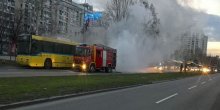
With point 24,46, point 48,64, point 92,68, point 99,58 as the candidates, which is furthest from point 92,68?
point 24,46

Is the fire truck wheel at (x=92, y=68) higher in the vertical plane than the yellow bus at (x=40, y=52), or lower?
lower

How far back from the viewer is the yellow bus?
151ft

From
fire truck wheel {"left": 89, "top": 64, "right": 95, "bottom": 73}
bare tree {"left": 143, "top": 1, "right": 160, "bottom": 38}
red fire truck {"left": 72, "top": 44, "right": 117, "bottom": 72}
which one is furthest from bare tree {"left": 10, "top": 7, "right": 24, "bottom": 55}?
bare tree {"left": 143, "top": 1, "right": 160, "bottom": 38}

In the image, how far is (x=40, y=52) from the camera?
153 feet

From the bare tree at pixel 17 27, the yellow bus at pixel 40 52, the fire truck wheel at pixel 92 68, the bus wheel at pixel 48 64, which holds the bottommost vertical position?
the fire truck wheel at pixel 92 68

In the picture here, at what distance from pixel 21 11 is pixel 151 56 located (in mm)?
21347

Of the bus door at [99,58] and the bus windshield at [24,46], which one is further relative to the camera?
the bus door at [99,58]

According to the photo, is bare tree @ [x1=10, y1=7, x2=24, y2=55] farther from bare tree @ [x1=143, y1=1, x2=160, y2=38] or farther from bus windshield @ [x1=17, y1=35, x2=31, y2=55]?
bare tree @ [x1=143, y1=1, x2=160, y2=38]

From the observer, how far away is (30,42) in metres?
46.1

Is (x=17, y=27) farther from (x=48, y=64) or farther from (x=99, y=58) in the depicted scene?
(x=48, y=64)

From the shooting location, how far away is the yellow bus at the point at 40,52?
45938 mm

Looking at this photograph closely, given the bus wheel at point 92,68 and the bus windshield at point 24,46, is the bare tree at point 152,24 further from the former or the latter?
the bus windshield at point 24,46

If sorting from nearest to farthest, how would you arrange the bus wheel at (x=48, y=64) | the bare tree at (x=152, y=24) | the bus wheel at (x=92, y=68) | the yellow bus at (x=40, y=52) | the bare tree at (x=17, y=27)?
the yellow bus at (x=40, y=52) → the bus wheel at (x=48, y=64) → the bus wheel at (x=92, y=68) → the bare tree at (x=17, y=27) → the bare tree at (x=152, y=24)

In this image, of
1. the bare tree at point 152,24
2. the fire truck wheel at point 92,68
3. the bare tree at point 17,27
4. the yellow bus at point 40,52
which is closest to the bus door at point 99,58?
the fire truck wheel at point 92,68
